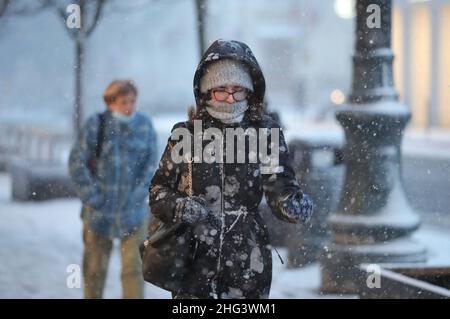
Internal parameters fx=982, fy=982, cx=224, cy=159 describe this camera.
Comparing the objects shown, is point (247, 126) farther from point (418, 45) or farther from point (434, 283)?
point (418, 45)

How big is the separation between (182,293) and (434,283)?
2570 millimetres

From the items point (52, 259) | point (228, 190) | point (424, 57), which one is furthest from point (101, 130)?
point (424, 57)

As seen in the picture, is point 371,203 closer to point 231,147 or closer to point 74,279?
point 74,279

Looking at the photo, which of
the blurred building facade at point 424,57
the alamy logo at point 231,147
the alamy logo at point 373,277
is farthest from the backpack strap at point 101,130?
the blurred building facade at point 424,57

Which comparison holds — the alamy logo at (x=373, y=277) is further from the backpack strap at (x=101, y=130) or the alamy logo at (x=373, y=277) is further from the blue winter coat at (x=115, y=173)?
the backpack strap at (x=101, y=130)

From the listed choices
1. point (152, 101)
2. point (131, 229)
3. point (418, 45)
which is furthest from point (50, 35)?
point (131, 229)

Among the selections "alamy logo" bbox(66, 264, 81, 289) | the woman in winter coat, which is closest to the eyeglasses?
the woman in winter coat

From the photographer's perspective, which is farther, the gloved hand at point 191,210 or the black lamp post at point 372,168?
the black lamp post at point 372,168

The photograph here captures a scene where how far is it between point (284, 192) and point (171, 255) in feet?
1.85

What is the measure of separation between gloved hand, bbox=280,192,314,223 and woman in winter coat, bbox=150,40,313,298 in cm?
1

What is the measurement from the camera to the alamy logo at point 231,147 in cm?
425

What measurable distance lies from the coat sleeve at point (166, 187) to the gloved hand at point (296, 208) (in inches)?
18.1

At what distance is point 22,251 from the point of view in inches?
395

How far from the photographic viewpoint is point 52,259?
376 inches
